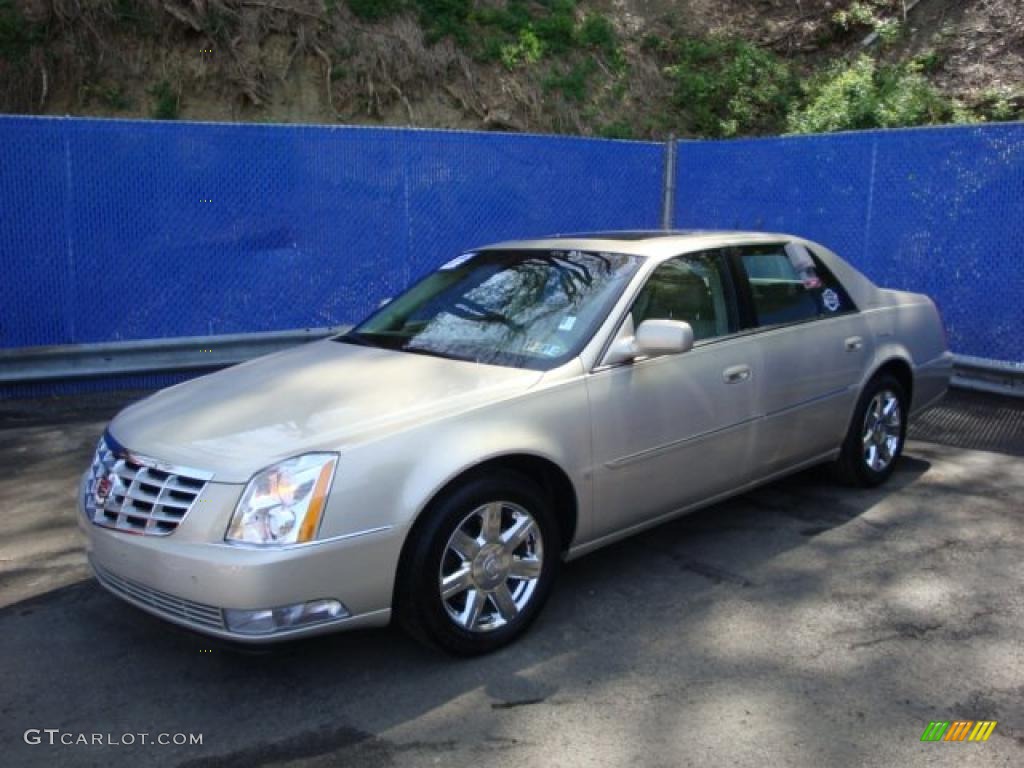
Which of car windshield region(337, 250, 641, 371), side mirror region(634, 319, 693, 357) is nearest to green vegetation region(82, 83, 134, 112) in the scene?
car windshield region(337, 250, 641, 371)

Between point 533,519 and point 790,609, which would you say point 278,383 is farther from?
point 790,609

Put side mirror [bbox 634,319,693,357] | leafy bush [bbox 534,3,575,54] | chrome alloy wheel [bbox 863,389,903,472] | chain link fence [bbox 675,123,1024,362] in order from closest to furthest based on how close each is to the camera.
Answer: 1. side mirror [bbox 634,319,693,357]
2. chrome alloy wheel [bbox 863,389,903,472]
3. chain link fence [bbox 675,123,1024,362]
4. leafy bush [bbox 534,3,575,54]

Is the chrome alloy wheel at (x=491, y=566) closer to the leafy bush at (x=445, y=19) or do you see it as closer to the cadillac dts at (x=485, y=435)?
the cadillac dts at (x=485, y=435)

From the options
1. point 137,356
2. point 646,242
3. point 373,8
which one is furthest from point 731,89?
point 646,242

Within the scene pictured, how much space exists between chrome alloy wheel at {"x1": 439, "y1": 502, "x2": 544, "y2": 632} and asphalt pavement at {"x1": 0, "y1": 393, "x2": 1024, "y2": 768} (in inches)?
7.6

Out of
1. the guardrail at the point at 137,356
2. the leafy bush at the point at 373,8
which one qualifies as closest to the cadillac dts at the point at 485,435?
the guardrail at the point at 137,356

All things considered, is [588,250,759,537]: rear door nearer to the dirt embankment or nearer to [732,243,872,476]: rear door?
[732,243,872,476]: rear door

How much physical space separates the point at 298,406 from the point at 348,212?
5.66 meters

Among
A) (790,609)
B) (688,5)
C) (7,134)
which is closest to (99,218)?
(7,134)

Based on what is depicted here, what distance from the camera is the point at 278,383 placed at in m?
4.07

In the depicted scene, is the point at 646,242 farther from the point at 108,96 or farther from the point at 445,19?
the point at 445,19

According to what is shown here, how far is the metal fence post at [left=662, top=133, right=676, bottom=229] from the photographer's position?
10703 millimetres

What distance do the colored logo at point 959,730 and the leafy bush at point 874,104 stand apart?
33.7 feet

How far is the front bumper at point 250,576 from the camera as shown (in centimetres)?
315
